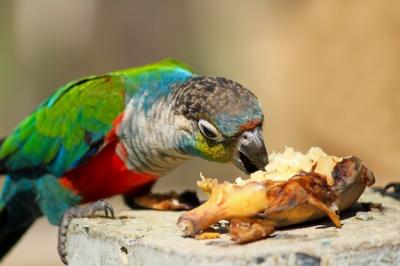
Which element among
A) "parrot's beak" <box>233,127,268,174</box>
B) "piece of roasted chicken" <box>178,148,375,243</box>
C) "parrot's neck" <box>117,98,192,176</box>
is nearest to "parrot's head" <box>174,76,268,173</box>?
"parrot's beak" <box>233,127,268,174</box>

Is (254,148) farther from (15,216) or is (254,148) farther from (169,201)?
(15,216)

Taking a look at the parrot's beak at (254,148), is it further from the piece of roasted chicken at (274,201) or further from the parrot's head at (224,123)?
the piece of roasted chicken at (274,201)

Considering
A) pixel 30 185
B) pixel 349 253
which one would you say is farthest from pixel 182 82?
pixel 349 253

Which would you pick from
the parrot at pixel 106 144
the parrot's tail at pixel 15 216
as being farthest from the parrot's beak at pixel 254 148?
the parrot's tail at pixel 15 216

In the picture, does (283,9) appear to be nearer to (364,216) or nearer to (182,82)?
(182,82)

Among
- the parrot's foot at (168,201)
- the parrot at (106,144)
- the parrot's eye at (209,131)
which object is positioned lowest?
the parrot's foot at (168,201)

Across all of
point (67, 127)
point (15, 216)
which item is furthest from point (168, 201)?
point (15, 216)

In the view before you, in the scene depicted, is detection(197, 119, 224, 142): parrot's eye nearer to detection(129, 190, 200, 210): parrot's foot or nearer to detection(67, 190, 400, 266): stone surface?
detection(67, 190, 400, 266): stone surface
